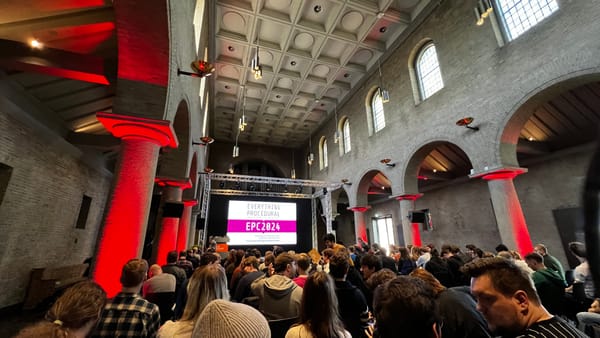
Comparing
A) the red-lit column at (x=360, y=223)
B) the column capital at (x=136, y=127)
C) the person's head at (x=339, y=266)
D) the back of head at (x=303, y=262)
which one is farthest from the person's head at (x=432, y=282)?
the red-lit column at (x=360, y=223)

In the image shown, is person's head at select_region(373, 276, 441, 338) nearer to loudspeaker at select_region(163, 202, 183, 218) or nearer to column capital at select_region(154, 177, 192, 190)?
loudspeaker at select_region(163, 202, 183, 218)

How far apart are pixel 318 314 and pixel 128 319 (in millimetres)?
1416

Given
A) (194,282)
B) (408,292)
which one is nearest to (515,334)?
(408,292)

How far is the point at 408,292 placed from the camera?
132 cm

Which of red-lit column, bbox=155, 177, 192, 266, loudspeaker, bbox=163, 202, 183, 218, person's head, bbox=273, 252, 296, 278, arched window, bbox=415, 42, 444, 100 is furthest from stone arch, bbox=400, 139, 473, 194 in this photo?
loudspeaker, bbox=163, 202, 183, 218

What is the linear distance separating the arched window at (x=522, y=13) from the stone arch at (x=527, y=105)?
1548 mm

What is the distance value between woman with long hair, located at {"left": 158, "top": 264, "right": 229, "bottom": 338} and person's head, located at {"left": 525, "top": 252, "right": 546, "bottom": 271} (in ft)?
13.0

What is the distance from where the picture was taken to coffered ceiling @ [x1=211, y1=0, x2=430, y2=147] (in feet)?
26.8

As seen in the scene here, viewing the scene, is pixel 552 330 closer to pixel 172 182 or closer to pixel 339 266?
pixel 339 266

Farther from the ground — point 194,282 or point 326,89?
point 326,89

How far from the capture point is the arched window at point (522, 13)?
5453 millimetres

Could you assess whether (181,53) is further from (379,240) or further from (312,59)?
(379,240)

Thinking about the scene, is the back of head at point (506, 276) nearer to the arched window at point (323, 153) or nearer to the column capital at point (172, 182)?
the column capital at point (172, 182)

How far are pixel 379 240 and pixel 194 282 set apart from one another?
564 inches
